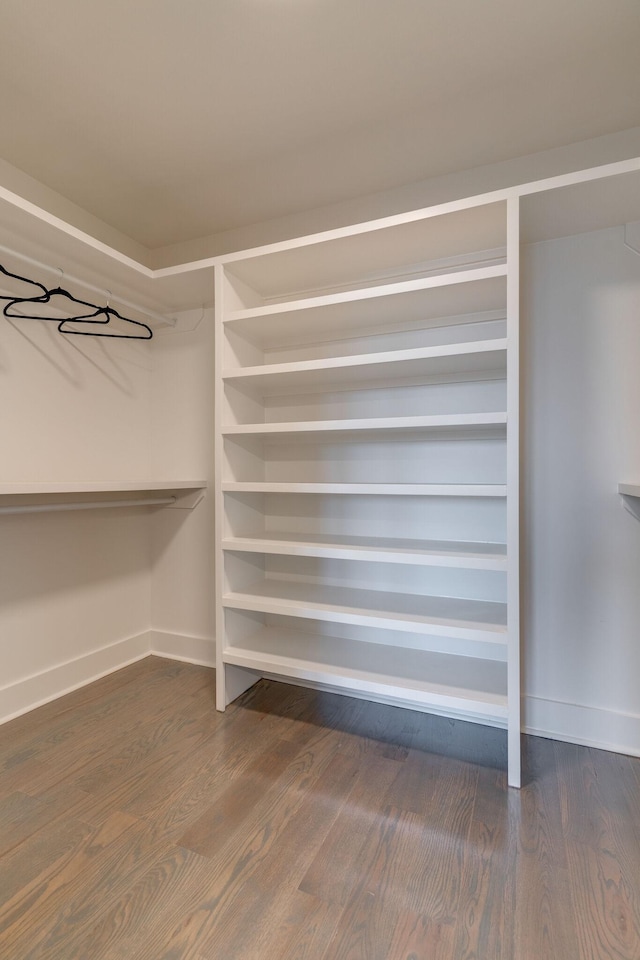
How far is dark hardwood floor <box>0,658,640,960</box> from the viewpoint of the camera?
984 mm

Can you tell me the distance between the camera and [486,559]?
1.48 metres

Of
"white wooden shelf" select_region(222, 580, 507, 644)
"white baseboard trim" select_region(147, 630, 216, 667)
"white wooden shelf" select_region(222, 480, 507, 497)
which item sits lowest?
"white baseboard trim" select_region(147, 630, 216, 667)

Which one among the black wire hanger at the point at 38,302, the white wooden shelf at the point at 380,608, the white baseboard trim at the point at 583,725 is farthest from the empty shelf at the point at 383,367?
the white baseboard trim at the point at 583,725

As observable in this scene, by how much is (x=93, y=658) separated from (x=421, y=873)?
1.76 m

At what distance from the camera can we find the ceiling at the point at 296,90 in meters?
1.28

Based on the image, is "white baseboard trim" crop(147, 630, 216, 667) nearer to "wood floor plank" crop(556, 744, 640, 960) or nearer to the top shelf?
"wood floor plank" crop(556, 744, 640, 960)

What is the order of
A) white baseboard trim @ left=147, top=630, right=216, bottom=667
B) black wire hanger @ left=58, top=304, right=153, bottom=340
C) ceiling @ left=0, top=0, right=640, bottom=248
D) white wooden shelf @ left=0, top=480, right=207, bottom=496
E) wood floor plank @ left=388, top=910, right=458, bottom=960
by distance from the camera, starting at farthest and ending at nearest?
white baseboard trim @ left=147, top=630, right=216, bottom=667, black wire hanger @ left=58, top=304, right=153, bottom=340, white wooden shelf @ left=0, top=480, right=207, bottom=496, ceiling @ left=0, top=0, right=640, bottom=248, wood floor plank @ left=388, top=910, right=458, bottom=960

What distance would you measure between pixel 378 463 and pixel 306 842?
141 cm

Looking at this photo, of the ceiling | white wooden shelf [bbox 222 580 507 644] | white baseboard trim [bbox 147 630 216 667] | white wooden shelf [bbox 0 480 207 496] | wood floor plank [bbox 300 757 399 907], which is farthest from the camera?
white baseboard trim [bbox 147 630 216 667]

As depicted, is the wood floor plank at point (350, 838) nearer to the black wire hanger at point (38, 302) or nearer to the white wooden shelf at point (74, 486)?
the white wooden shelf at point (74, 486)

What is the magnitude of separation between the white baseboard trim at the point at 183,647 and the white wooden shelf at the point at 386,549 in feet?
2.64

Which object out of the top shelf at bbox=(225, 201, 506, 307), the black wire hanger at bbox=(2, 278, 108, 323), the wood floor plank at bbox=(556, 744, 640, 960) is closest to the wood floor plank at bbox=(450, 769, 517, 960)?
the wood floor plank at bbox=(556, 744, 640, 960)

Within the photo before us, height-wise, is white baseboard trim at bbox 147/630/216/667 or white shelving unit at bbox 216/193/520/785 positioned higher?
white shelving unit at bbox 216/193/520/785

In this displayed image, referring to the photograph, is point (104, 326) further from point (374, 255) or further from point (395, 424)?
point (395, 424)
